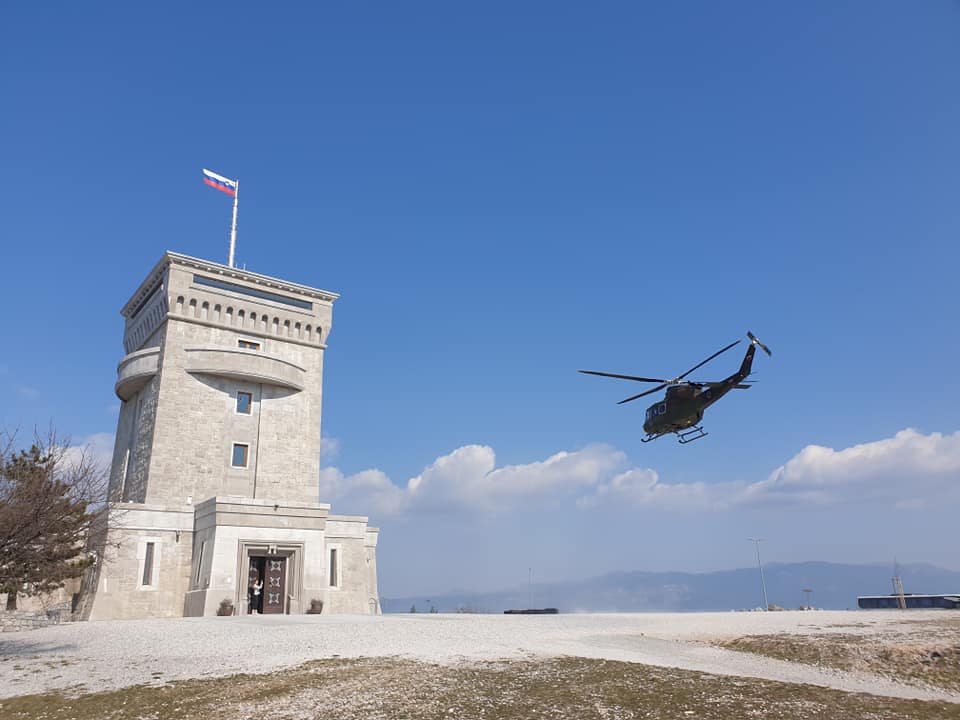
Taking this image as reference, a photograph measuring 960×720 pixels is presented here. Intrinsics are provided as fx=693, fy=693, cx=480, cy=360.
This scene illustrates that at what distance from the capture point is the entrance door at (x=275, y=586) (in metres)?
40.4

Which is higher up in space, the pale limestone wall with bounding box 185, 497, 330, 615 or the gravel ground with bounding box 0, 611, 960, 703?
the pale limestone wall with bounding box 185, 497, 330, 615

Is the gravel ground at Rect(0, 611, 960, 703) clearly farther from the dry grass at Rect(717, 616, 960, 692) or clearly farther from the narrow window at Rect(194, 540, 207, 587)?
the narrow window at Rect(194, 540, 207, 587)

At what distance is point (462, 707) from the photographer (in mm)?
14164

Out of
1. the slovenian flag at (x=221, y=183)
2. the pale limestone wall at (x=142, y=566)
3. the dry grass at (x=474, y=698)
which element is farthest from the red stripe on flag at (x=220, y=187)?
the dry grass at (x=474, y=698)

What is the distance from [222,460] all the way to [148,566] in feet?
33.6

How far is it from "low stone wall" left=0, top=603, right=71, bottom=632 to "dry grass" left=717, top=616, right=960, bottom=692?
3164cm

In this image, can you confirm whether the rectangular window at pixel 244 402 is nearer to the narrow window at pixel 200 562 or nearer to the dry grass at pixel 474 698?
the narrow window at pixel 200 562

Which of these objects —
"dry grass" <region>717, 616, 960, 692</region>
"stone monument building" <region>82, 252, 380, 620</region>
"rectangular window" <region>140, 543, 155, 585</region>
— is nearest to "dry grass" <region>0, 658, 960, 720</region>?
"dry grass" <region>717, 616, 960, 692</region>

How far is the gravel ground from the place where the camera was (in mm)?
18016

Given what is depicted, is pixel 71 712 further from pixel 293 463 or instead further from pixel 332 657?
pixel 293 463

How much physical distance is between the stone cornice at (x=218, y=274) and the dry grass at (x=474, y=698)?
4290cm

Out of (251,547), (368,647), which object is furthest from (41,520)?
(251,547)

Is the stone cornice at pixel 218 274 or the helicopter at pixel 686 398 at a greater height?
the stone cornice at pixel 218 274

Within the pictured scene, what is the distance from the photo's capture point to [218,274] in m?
55.6
